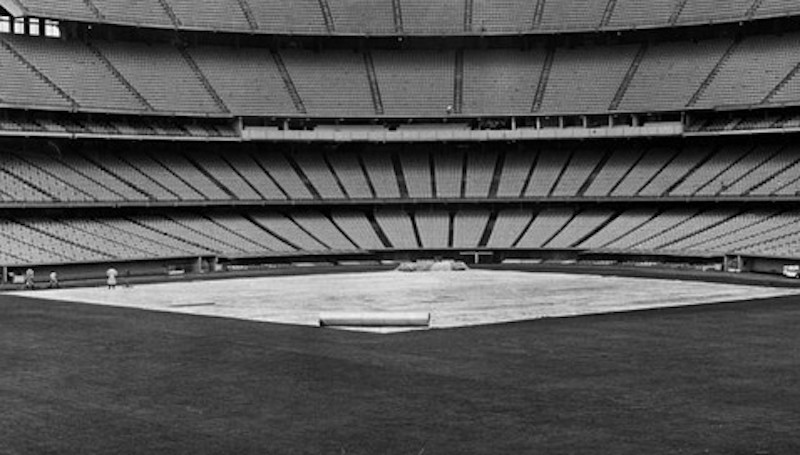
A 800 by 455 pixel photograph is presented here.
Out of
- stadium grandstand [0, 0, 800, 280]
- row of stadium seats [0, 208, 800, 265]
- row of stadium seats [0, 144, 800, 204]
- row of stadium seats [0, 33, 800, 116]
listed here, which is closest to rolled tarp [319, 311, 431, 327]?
row of stadium seats [0, 208, 800, 265]

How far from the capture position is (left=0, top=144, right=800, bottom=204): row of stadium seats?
7100 centimetres

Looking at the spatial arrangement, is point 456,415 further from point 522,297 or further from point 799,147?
point 799,147

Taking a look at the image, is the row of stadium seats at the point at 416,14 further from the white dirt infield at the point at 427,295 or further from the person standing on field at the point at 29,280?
the white dirt infield at the point at 427,295

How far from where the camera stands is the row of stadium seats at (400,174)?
233 ft

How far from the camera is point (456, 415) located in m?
16.4

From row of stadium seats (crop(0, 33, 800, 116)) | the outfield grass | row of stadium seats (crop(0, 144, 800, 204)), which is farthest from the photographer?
row of stadium seats (crop(0, 33, 800, 116))

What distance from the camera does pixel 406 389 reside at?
62.6 feet

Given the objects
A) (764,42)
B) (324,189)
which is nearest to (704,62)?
(764,42)

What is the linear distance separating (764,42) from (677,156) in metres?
11.3

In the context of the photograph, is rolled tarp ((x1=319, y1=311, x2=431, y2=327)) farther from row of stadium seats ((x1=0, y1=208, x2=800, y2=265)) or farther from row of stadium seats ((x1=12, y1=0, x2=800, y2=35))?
row of stadium seats ((x1=12, y1=0, x2=800, y2=35))

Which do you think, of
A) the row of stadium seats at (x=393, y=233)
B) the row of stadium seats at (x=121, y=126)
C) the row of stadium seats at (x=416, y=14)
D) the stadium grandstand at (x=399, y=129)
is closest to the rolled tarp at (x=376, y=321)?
the row of stadium seats at (x=393, y=233)

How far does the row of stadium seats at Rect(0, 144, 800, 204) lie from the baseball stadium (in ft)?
0.75

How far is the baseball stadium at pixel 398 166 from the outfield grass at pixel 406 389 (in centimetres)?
212

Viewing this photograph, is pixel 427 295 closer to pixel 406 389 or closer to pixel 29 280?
pixel 29 280
